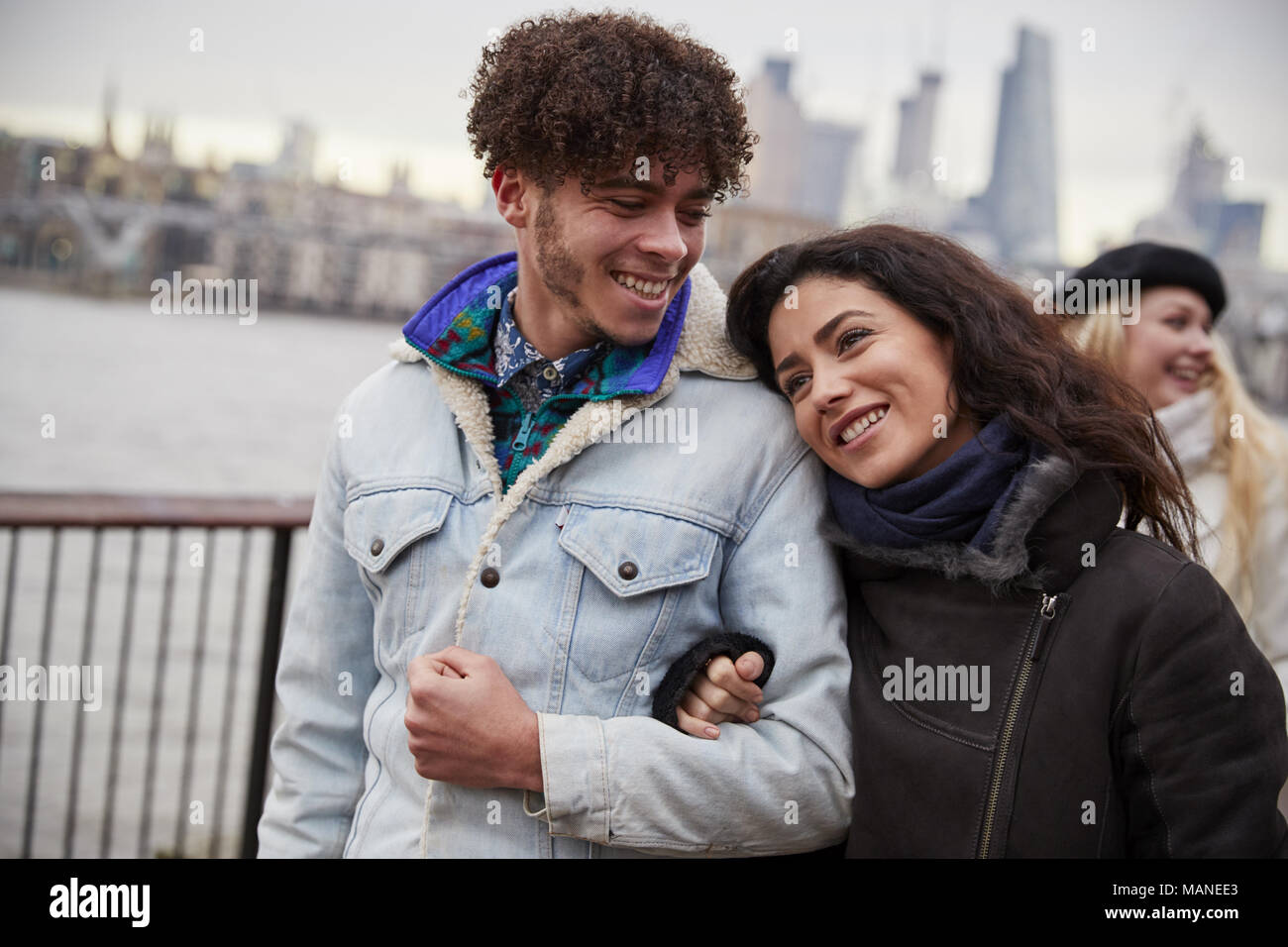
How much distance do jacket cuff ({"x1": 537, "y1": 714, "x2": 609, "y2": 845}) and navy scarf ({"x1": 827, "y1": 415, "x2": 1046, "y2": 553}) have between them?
1.65 feet

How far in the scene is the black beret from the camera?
2.73 metres

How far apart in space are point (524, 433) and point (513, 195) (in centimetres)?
42

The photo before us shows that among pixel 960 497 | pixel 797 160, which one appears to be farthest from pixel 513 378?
pixel 797 160

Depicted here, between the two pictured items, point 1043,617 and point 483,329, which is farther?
point 483,329

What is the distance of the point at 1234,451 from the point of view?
2594mm

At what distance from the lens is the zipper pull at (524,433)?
69.0 inches

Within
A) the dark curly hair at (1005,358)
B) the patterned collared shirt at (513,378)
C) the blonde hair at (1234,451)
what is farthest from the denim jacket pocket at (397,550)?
the blonde hair at (1234,451)

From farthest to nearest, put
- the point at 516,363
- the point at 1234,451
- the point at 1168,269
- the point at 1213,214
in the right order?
the point at 1213,214 → the point at 1168,269 → the point at 1234,451 → the point at 516,363

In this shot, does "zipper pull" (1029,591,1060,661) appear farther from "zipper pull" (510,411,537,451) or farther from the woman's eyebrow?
"zipper pull" (510,411,537,451)

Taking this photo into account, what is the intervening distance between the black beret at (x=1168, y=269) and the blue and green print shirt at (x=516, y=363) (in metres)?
1.51

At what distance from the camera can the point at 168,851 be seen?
4.03 metres

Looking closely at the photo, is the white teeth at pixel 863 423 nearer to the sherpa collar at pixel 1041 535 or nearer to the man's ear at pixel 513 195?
the sherpa collar at pixel 1041 535

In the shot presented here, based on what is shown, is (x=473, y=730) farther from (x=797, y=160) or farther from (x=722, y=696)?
(x=797, y=160)

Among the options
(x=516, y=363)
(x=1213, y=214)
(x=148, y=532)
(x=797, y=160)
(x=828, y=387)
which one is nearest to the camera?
(x=828, y=387)
